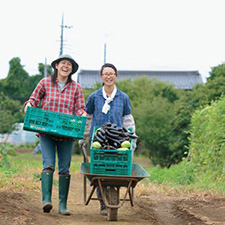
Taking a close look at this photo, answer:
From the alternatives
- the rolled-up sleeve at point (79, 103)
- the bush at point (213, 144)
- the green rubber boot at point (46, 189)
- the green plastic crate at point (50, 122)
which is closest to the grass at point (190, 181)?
the bush at point (213, 144)

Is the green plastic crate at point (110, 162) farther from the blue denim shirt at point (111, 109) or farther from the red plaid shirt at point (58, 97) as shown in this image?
the blue denim shirt at point (111, 109)

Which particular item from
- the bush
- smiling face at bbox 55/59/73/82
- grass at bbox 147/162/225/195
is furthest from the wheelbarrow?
the bush

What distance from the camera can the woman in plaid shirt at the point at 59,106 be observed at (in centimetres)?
606

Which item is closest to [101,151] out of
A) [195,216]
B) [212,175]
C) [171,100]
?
[195,216]

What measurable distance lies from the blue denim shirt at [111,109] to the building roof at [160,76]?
46.7 metres

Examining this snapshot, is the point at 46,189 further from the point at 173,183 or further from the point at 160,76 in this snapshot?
the point at 160,76

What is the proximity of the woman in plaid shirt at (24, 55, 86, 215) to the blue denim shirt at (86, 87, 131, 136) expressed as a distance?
326 mm

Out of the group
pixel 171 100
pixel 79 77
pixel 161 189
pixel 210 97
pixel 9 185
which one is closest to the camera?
pixel 9 185

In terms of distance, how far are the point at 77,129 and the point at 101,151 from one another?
467 millimetres

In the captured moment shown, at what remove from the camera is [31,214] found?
5660mm

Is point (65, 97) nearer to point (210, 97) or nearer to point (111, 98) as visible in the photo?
point (111, 98)

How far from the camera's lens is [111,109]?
6.53 meters

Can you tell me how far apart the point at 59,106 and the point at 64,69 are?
501 millimetres

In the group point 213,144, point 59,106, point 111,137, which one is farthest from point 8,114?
point 111,137
